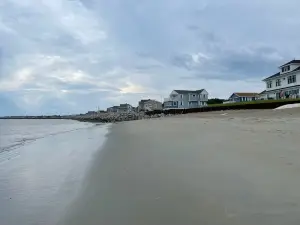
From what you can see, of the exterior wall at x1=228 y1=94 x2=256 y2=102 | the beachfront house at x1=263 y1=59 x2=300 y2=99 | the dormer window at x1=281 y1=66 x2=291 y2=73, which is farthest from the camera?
the exterior wall at x1=228 y1=94 x2=256 y2=102

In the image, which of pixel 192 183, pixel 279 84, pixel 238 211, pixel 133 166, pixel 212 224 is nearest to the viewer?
pixel 212 224

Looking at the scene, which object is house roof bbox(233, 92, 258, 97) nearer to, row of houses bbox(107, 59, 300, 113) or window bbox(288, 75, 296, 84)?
row of houses bbox(107, 59, 300, 113)

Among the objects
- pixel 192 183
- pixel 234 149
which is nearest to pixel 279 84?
pixel 234 149

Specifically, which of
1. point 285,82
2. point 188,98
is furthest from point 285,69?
point 188,98

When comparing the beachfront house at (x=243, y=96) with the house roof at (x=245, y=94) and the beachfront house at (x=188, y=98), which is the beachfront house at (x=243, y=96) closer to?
the house roof at (x=245, y=94)

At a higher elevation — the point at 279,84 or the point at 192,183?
→ the point at 279,84

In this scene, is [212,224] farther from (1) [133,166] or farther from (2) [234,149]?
(2) [234,149]

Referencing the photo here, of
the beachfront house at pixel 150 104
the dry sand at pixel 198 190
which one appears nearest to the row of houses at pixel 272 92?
the beachfront house at pixel 150 104

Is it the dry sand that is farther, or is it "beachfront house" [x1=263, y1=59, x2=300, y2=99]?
"beachfront house" [x1=263, y1=59, x2=300, y2=99]

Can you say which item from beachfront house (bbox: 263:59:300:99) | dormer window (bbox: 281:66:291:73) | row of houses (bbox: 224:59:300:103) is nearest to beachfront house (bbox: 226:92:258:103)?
row of houses (bbox: 224:59:300:103)

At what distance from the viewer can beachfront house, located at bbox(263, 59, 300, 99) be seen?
45.1 metres

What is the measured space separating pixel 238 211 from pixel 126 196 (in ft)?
5.96

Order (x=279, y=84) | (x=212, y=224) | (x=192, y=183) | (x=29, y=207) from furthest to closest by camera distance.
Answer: (x=279, y=84) < (x=192, y=183) < (x=29, y=207) < (x=212, y=224)

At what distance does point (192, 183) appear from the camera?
557 centimetres
